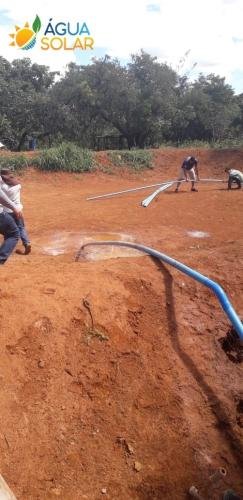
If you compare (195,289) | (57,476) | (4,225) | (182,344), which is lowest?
(57,476)

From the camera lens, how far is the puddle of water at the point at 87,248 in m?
6.76

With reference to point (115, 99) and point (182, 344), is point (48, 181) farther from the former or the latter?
point (182, 344)

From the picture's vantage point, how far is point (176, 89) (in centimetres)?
2591

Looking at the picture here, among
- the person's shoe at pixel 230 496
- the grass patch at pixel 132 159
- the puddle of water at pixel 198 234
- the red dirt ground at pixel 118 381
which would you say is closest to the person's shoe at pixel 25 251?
the red dirt ground at pixel 118 381

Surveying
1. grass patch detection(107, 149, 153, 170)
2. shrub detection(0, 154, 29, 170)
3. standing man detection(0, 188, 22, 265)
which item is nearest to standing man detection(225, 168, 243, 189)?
grass patch detection(107, 149, 153, 170)

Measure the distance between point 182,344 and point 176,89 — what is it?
80.7 ft

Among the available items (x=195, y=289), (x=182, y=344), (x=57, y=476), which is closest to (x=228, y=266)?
(x=195, y=289)

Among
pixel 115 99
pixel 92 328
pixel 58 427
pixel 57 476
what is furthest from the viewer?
pixel 115 99

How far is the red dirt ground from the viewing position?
3.21 meters

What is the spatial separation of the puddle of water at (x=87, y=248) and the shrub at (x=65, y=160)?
337 inches

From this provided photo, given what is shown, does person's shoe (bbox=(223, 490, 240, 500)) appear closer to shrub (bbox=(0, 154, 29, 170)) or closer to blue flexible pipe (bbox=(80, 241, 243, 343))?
blue flexible pipe (bbox=(80, 241, 243, 343))

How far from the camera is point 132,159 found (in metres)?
18.8

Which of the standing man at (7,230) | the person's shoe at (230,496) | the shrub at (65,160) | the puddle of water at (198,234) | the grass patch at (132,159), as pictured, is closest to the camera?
the person's shoe at (230,496)

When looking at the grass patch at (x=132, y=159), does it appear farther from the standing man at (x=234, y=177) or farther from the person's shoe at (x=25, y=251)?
the person's shoe at (x=25, y=251)
